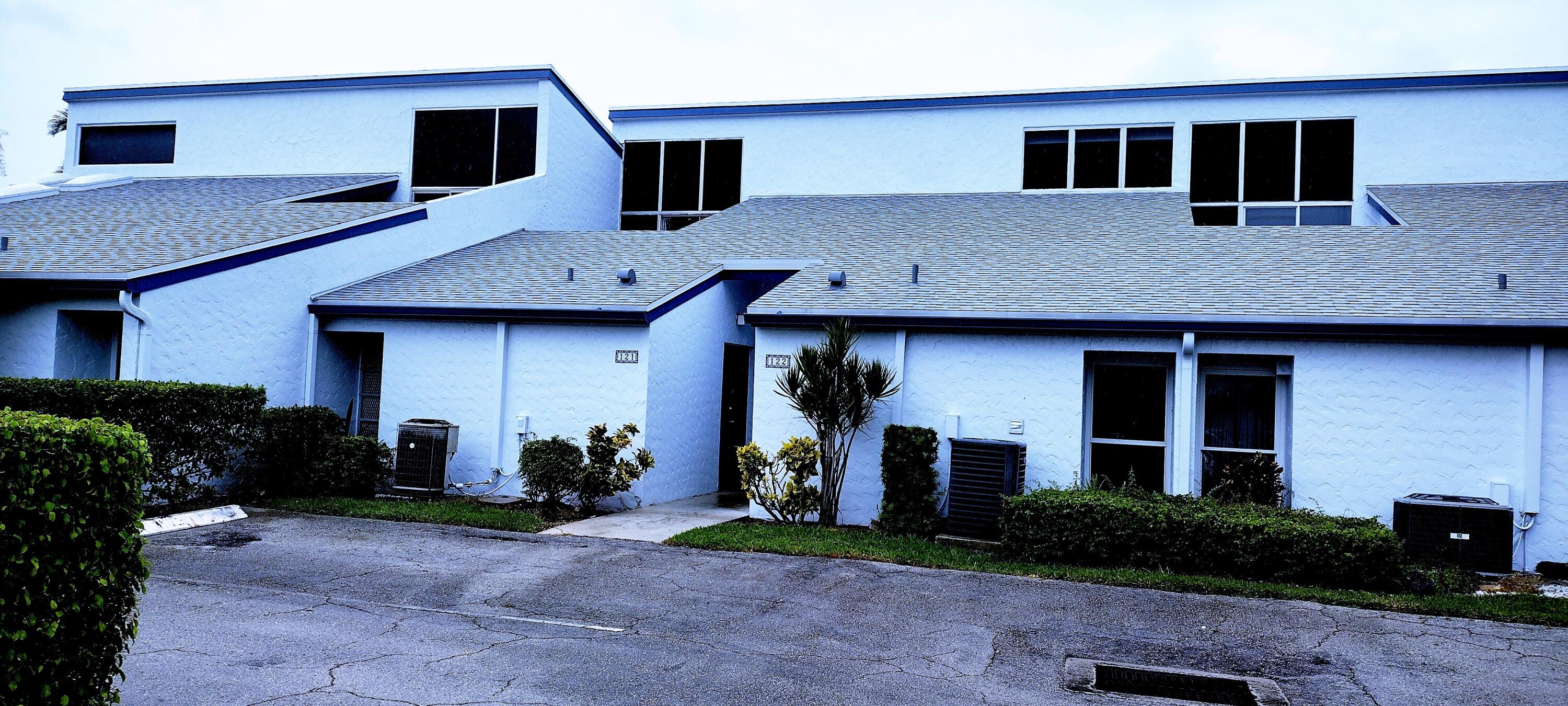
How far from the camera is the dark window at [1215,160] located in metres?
17.7

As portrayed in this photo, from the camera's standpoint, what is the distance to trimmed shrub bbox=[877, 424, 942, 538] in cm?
1124

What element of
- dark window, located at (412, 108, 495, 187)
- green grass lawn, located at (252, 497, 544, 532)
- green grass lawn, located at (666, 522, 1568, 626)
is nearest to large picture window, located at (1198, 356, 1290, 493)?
green grass lawn, located at (666, 522, 1568, 626)

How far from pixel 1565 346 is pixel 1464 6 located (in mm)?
9683

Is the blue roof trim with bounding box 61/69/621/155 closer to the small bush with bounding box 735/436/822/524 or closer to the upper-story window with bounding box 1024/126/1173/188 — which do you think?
the upper-story window with bounding box 1024/126/1173/188

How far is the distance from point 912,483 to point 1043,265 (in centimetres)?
399

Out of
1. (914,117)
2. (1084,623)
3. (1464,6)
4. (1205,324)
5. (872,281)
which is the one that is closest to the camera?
(1084,623)

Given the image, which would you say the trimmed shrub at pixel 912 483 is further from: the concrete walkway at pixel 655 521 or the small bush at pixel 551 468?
the small bush at pixel 551 468

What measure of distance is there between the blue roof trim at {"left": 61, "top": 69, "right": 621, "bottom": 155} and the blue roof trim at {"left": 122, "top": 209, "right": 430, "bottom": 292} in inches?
166

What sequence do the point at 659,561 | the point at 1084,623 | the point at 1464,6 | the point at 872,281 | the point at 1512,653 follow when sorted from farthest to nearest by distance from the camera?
the point at 1464,6 < the point at 872,281 < the point at 659,561 < the point at 1084,623 < the point at 1512,653

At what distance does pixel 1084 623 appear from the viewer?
7.45 m

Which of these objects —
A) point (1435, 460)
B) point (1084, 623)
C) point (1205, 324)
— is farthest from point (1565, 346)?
point (1084, 623)

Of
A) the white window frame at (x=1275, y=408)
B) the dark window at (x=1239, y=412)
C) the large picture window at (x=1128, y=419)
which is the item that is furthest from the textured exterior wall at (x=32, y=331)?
the dark window at (x=1239, y=412)

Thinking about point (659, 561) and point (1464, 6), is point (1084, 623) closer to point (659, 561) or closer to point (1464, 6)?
point (659, 561)

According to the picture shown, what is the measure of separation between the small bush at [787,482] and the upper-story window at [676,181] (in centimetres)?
919
